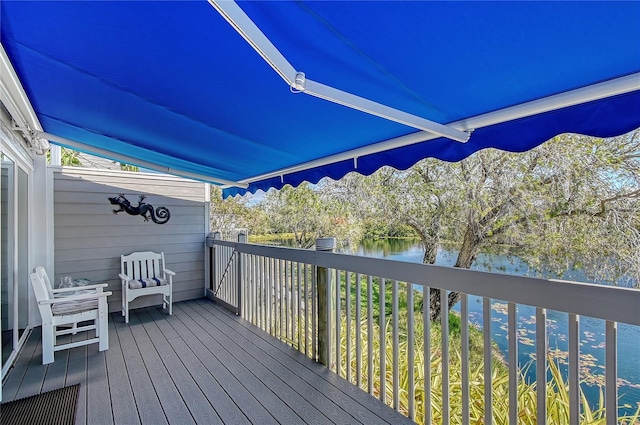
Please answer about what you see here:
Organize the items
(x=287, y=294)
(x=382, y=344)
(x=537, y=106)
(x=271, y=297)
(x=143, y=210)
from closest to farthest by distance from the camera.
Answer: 1. (x=537, y=106)
2. (x=382, y=344)
3. (x=287, y=294)
4. (x=271, y=297)
5. (x=143, y=210)

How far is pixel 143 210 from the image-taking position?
529cm

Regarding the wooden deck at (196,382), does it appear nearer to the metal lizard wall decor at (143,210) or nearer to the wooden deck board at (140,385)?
the wooden deck board at (140,385)

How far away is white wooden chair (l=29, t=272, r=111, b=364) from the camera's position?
323cm

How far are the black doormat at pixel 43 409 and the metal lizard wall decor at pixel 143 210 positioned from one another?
3.00 metres

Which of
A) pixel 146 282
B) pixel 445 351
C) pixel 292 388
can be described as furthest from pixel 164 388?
pixel 146 282

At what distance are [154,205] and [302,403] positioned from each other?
4.22 meters

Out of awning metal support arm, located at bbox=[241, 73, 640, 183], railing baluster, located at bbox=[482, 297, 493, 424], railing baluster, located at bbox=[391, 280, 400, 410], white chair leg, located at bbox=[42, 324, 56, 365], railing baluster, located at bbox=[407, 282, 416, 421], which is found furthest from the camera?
white chair leg, located at bbox=[42, 324, 56, 365]

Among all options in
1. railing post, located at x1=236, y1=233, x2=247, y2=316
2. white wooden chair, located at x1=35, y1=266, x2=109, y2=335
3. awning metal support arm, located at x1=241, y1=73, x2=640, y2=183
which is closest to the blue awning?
awning metal support arm, located at x1=241, y1=73, x2=640, y2=183

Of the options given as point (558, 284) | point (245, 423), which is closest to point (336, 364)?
point (245, 423)

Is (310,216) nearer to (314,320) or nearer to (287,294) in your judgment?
(287,294)

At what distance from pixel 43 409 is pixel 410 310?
284 cm

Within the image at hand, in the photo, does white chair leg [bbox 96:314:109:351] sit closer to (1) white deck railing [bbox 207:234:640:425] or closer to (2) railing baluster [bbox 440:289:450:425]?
(1) white deck railing [bbox 207:234:640:425]

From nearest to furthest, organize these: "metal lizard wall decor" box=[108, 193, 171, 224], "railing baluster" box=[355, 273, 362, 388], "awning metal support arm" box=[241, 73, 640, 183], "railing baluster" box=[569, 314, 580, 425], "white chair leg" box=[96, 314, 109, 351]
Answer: "awning metal support arm" box=[241, 73, 640, 183] < "railing baluster" box=[569, 314, 580, 425] < "railing baluster" box=[355, 273, 362, 388] < "white chair leg" box=[96, 314, 109, 351] < "metal lizard wall decor" box=[108, 193, 171, 224]

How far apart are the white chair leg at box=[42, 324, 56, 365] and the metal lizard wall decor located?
7.32 ft
